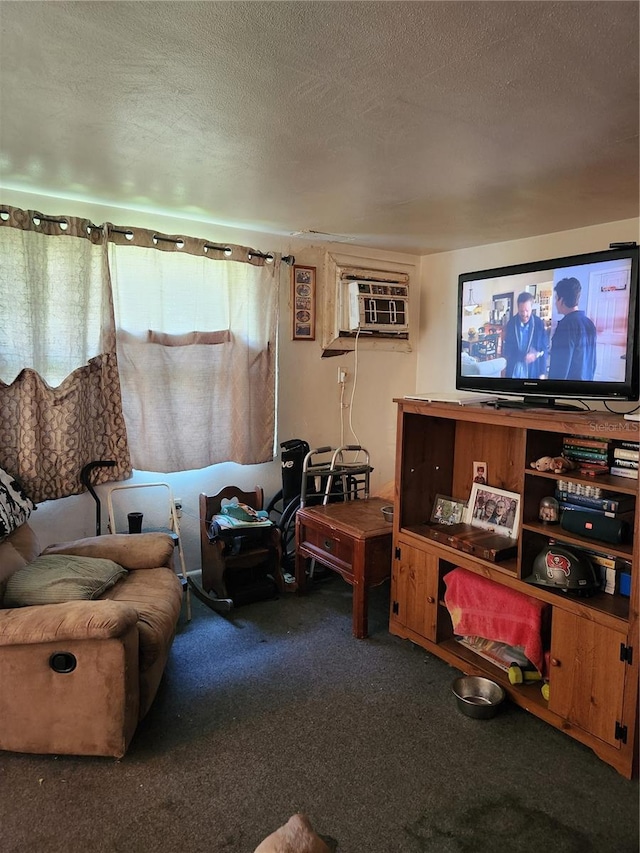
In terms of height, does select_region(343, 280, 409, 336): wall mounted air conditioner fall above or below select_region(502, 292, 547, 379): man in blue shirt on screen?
above

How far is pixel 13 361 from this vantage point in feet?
9.35

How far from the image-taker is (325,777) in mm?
1994

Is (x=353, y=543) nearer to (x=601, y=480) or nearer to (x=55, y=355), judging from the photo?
(x=601, y=480)

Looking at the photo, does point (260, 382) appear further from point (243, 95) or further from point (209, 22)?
point (209, 22)

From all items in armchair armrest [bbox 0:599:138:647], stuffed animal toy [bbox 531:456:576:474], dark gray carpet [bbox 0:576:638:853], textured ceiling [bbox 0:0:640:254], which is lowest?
dark gray carpet [bbox 0:576:638:853]

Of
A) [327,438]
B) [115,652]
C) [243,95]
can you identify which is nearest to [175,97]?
[243,95]

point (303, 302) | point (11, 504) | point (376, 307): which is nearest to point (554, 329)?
point (376, 307)

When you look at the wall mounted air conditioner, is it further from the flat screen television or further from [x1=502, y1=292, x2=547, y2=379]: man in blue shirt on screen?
[x1=502, y1=292, x2=547, y2=379]: man in blue shirt on screen

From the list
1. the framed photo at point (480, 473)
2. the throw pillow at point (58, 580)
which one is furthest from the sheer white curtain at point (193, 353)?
the framed photo at point (480, 473)

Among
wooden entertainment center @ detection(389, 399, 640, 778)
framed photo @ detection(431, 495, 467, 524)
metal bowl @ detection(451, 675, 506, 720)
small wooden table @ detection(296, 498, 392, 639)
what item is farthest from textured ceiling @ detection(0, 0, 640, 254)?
metal bowl @ detection(451, 675, 506, 720)

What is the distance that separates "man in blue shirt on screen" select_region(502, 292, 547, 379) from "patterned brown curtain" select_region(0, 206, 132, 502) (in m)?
2.11

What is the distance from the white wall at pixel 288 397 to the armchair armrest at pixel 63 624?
4.03 feet

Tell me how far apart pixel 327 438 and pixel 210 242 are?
5.26ft

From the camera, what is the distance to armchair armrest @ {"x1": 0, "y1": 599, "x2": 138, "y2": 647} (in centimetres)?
196
